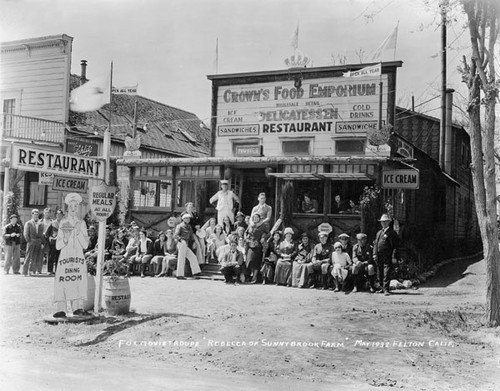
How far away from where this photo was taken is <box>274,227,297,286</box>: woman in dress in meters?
12.3

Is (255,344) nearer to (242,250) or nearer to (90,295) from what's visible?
(90,295)

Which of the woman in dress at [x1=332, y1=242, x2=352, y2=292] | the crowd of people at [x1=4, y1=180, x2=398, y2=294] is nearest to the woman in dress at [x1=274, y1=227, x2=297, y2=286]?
the crowd of people at [x1=4, y1=180, x2=398, y2=294]

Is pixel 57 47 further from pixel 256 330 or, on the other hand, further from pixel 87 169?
pixel 256 330

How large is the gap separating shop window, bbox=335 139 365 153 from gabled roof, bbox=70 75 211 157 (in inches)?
206

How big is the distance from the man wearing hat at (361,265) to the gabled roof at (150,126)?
927cm

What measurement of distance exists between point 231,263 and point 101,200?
4.53 meters

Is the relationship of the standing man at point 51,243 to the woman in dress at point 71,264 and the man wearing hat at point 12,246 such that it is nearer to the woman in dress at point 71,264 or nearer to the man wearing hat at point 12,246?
the man wearing hat at point 12,246

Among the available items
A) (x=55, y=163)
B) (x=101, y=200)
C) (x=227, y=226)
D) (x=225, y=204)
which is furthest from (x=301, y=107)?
(x=55, y=163)

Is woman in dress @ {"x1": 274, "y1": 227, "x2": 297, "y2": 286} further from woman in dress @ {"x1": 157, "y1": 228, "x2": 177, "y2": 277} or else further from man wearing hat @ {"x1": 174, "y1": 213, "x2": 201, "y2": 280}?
woman in dress @ {"x1": 157, "y1": 228, "x2": 177, "y2": 277}

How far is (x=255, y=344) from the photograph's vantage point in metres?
7.07

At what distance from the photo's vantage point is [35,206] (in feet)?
63.8

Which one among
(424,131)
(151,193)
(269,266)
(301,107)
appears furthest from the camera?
(424,131)

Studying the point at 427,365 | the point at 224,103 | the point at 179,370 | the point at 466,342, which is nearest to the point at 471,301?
the point at 466,342

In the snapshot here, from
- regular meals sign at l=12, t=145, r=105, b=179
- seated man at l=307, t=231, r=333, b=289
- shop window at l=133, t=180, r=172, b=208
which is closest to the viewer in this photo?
regular meals sign at l=12, t=145, r=105, b=179
